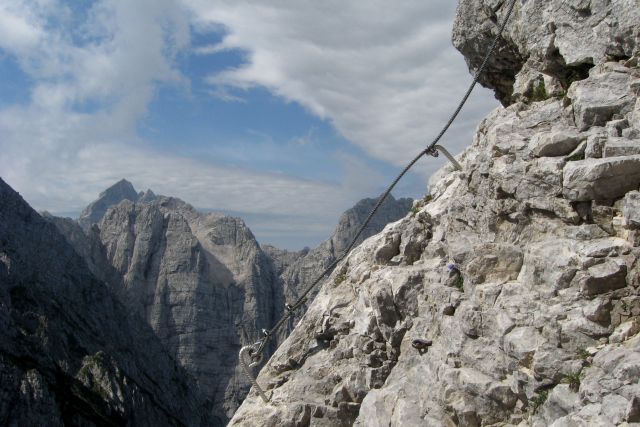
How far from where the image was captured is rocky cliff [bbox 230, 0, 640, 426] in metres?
8.73

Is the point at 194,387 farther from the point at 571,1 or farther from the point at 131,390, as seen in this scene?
the point at 571,1

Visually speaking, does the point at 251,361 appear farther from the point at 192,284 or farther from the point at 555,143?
the point at 192,284

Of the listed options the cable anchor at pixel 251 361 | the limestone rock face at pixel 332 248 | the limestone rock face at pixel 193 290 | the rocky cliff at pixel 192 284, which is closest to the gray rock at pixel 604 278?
the cable anchor at pixel 251 361

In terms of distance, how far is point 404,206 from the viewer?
612ft

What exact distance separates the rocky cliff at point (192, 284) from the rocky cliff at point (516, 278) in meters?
118

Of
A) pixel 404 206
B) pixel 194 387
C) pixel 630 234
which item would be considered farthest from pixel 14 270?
pixel 404 206

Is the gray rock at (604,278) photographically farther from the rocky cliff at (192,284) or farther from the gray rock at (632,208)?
the rocky cliff at (192,284)

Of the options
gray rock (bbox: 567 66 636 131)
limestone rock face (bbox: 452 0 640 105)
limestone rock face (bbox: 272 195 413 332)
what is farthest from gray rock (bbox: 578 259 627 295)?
limestone rock face (bbox: 272 195 413 332)

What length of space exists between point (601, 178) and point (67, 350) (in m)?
87.3

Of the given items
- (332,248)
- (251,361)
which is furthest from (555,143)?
(332,248)

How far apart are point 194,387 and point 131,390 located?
104 ft

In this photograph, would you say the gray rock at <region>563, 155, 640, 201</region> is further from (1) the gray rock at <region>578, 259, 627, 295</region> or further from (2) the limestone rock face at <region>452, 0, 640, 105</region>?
(2) the limestone rock face at <region>452, 0, 640, 105</region>

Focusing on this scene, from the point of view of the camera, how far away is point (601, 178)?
930 cm

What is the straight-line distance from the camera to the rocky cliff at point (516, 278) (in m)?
8.73
